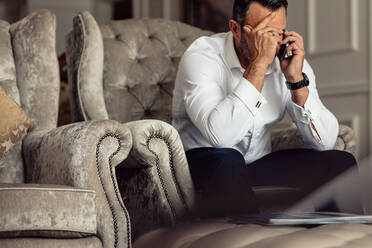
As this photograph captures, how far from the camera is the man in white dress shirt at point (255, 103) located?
1.65 meters

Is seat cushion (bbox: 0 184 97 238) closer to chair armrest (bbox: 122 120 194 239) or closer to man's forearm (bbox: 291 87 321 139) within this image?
chair armrest (bbox: 122 120 194 239)

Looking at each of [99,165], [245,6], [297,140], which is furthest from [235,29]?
[99,165]

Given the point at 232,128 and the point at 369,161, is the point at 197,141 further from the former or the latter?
the point at 369,161

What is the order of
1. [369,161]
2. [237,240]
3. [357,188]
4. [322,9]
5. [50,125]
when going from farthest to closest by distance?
[322,9] < [369,161] < [50,125] < [357,188] < [237,240]

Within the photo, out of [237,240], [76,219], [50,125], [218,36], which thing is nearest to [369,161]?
[218,36]

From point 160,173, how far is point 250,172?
375mm

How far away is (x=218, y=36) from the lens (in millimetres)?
2004

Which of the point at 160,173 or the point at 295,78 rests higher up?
the point at 295,78

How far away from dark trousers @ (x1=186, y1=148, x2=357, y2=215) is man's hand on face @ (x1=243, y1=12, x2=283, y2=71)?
11.6 inches

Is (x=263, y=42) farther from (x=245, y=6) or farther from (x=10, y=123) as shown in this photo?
(x=10, y=123)

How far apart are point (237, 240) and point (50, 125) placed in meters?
1.22

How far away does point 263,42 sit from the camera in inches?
69.2

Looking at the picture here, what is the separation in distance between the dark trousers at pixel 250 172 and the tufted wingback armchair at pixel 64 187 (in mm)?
212

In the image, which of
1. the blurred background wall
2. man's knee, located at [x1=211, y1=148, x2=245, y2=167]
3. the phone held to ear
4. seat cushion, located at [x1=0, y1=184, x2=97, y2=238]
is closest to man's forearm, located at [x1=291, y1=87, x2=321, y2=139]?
the phone held to ear
